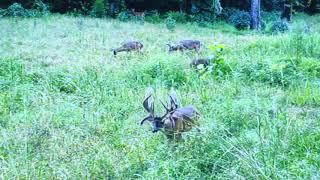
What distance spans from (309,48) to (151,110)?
4.70 meters

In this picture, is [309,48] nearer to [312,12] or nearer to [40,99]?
[40,99]

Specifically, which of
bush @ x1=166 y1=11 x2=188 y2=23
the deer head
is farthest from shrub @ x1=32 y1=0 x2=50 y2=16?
the deer head

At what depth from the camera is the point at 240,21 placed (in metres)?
17.3

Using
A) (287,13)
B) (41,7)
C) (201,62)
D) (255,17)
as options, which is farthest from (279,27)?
(201,62)

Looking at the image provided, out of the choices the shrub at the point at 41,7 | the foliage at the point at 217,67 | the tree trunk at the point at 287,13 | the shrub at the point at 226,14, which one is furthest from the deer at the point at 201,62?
the tree trunk at the point at 287,13

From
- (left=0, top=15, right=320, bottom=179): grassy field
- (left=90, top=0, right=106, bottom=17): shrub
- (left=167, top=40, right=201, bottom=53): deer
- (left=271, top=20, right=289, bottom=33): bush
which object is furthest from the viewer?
(left=90, top=0, right=106, bottom=17): shrub

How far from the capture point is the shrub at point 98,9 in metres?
17.6

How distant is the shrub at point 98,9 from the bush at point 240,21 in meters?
4.74

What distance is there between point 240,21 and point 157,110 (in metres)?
12.6

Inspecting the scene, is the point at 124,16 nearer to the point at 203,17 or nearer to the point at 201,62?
the point at 203,17

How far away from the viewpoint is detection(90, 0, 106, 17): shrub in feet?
57.8

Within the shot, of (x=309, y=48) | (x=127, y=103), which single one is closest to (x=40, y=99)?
(x=127, y=103)

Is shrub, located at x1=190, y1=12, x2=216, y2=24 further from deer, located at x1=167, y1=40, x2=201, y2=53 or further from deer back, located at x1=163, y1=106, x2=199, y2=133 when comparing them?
deer back, located at x1=163, y1=106, x2=199, y2=133

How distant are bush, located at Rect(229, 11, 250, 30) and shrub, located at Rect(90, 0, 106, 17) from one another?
15.6 ft
